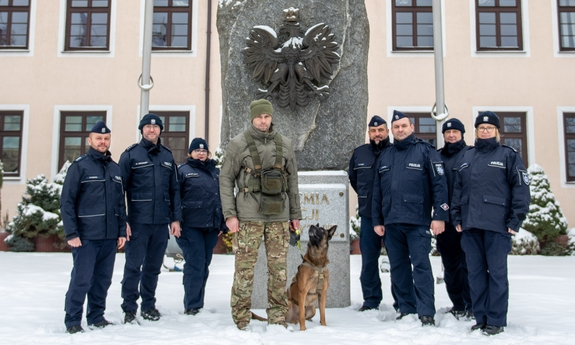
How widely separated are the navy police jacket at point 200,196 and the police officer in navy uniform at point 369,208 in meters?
1.44

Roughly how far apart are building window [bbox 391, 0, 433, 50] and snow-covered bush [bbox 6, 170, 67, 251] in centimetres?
940

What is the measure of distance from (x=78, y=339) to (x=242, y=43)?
343 centimetres

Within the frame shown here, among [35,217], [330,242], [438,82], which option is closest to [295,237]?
[330,242]

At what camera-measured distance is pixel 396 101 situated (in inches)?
563

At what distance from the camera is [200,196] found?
5508 millimetres

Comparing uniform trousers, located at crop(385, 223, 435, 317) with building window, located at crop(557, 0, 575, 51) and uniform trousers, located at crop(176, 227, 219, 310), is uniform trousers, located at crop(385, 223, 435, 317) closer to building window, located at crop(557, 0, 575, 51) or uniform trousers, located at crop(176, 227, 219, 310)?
uniform trousers, located at crop(176, 227, 219, 310)

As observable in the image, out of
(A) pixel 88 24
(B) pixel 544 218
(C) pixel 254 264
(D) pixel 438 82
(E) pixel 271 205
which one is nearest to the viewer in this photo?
(E) pixel 271 205

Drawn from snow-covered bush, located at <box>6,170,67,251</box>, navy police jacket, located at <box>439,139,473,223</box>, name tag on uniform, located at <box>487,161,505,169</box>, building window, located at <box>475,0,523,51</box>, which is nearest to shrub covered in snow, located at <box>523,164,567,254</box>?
building window, located at <box>475,0,523,51</box>

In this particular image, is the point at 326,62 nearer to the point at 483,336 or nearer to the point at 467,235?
the point at 467,235

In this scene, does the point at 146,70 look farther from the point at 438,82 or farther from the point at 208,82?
the point at 208,82

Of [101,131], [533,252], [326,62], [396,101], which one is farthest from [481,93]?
[101,131]

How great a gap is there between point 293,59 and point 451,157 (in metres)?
1.94

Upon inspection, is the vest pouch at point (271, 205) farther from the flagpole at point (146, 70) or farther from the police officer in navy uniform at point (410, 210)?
the flagpole at point (146, 70)

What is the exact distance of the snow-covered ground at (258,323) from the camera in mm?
4121
